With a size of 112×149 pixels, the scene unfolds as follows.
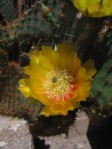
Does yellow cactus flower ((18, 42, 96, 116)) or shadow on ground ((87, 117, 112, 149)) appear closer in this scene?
yellow cactus flower ((18, 42, 96, 116))

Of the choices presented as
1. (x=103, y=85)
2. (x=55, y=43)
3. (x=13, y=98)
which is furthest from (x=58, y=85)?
(x=13, y=98)

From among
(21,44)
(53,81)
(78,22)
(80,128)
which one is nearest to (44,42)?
(21,44)

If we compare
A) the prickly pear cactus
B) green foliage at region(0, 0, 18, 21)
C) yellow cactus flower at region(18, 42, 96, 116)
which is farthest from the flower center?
green foliage at region(0, 0, 18, 21)

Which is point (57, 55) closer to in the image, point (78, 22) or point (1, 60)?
point (78, 22)

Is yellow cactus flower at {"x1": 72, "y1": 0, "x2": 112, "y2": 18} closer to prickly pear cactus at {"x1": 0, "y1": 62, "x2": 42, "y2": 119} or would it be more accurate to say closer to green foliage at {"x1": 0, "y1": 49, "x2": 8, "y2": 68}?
prickly pear cactus at {"x1": 0, "y1": 62, "x2": 42, "y2": 119}

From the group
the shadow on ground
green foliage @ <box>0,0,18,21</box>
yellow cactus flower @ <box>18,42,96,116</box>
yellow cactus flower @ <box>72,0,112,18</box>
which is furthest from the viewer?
the shadow on ground

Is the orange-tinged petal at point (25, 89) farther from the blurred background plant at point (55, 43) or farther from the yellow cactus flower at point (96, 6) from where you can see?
the yellow cactus flower at point (96, 6)

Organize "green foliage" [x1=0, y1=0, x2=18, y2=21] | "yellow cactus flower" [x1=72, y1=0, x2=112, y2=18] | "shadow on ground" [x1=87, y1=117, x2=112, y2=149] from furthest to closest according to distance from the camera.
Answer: "shadow on ground" [x1=87, y1=117, x2=112, y2=149]
"green foliage" [x1=0, y1=0, x2=18, y2=21]
"yellow cactus flower" [x1=72, y1=0, x2=112, y2=18]
